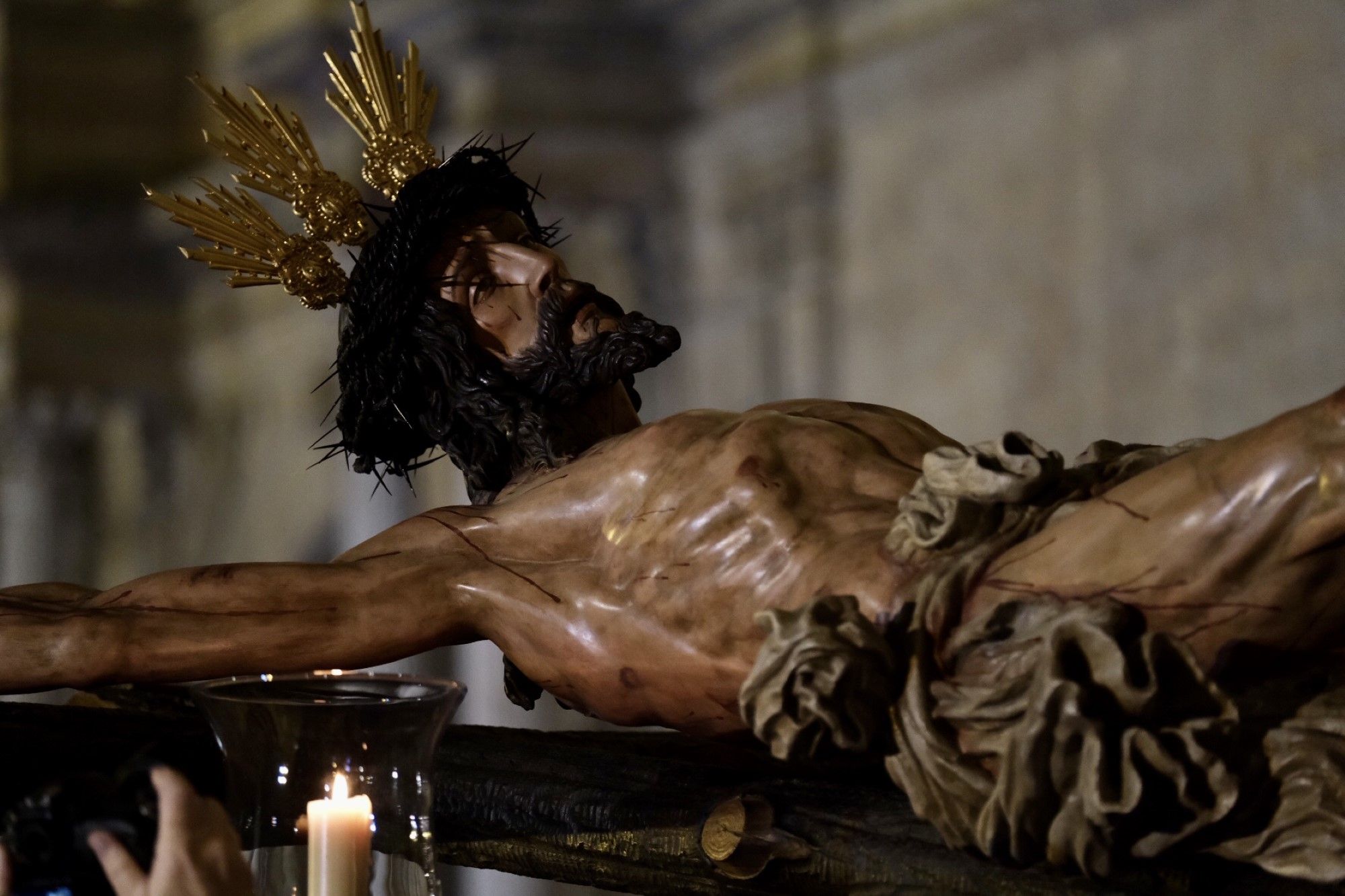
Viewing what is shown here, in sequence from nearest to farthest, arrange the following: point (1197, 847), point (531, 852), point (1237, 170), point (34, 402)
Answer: point (1197, 847) → point (531, 852) → point (1237, 170) → point (34, 402)

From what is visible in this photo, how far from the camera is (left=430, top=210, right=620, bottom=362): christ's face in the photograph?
246cm

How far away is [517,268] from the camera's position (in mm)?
2490

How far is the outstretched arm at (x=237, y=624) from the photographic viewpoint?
7.08 feet

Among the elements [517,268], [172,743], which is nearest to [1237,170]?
[517,268]

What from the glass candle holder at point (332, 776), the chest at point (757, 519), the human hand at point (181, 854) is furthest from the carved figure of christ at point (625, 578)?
the human hand at point (181, 854)

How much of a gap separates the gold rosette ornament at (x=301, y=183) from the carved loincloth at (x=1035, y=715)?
1013 mm

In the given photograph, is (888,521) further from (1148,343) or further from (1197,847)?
(1148,343)

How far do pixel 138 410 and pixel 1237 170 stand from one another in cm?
722

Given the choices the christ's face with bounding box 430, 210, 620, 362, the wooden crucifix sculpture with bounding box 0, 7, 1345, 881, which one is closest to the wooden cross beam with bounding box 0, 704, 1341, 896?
the wooden crucifix sculpture with bounding box 0, 7, 1345, 881

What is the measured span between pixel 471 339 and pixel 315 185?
356 mm

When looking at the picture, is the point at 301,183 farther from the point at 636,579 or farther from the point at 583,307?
the point at 636,579

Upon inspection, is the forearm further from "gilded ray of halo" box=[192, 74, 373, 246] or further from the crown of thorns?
"gilded ray of halo" box=[192, 74, 373, 246]

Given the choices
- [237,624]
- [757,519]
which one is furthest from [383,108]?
[757,519]

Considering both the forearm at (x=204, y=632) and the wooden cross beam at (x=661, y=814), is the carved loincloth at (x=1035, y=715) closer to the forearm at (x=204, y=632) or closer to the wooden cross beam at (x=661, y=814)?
the wooden cross beam at (x=661, y=814)
